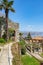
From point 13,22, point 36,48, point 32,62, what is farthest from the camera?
point 36,48

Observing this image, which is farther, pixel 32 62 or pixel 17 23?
pixel 17 23

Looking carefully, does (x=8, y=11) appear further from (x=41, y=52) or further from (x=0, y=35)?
(x=41, y=52)

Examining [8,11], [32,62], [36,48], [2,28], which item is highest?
[8,11]

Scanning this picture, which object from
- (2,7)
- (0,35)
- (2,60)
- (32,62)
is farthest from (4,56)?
(0,35)

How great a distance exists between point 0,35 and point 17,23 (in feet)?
24.4

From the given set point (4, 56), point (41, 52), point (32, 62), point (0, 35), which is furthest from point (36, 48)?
point (4, 56)

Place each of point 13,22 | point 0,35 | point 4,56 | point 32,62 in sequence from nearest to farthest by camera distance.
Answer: point 4,56
point 32,62
point 0,35
point 13,22

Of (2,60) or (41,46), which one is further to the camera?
(41,46)

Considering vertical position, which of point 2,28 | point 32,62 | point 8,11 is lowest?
point 32,62

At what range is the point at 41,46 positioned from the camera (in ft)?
188

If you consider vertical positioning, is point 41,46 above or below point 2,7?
below

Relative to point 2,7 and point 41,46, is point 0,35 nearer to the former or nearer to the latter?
point 2,7

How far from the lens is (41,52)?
55250 millimetres

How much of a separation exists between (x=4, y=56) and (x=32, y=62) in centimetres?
1445
